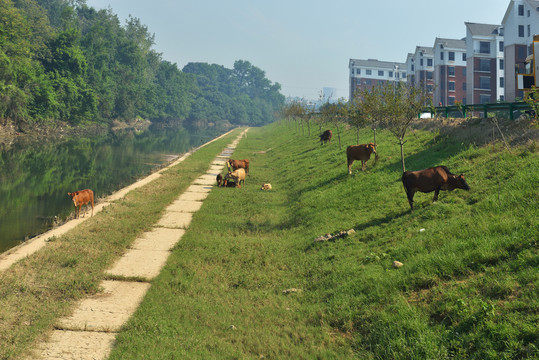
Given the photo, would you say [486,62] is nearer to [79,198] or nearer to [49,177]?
[49,177]

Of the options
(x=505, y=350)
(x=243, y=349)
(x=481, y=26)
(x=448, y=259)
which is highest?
(x=481, y=26)

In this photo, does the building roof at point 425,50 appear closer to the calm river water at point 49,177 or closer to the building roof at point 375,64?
the building roof at point 375,64

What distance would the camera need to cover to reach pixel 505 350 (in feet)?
17.9

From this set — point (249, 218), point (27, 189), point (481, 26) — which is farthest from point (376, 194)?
point (481, 26)

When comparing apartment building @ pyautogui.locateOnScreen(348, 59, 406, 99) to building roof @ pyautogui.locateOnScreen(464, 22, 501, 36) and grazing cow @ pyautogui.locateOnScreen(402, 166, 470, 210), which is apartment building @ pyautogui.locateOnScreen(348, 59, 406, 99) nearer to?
building roof @ pyautogui.locateOnScreen(464, 22, 501, 36)

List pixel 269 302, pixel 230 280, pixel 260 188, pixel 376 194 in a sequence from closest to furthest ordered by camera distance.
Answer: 1. pixel 269 302
2. pixel 230 280
3. pixel 376 194
4. pixel 260 188

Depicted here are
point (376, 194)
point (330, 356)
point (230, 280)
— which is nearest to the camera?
point (330, 356)

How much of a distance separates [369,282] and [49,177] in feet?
83.8

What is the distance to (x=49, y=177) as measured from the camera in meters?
28.0

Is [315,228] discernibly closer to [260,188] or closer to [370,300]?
[370,300]

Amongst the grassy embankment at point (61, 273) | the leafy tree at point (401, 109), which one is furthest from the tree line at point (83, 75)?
the leafy tree at point (401, 109)

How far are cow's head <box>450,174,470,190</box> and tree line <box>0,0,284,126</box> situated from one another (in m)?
54.0

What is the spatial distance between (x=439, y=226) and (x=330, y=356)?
4.77 m

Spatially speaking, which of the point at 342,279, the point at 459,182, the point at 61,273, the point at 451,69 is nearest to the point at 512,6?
the point at 451,69
